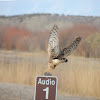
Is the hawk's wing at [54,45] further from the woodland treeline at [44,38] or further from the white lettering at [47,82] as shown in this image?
the white lettering at [47,82]

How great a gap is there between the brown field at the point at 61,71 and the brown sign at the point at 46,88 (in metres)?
1.51

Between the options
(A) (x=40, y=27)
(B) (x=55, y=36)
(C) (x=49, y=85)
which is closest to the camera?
(C) (x=49, y=85)

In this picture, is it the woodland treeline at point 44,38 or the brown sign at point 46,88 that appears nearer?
the brown sign at point 46,88

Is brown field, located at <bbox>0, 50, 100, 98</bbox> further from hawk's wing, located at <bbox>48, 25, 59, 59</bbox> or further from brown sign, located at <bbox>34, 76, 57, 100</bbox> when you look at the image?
brown sign, located at <bbox>34, 76, 57, 100</bbox>

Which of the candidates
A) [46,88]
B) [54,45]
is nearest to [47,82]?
[46,88]

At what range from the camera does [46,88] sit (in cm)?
193

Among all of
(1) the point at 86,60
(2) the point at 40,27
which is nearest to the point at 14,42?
(2) the point at 40,27

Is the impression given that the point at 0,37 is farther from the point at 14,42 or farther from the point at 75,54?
the point at 75,54

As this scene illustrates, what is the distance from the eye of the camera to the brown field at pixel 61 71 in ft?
11.2

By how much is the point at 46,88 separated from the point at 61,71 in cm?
158

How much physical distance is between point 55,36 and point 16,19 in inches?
42.4

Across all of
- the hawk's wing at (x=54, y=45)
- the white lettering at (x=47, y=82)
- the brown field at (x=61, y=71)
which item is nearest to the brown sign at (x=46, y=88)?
the white lettering at (x=47, y=82)

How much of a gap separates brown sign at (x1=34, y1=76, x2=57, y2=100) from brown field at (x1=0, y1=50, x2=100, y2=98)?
1.51m

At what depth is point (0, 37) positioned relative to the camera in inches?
147
